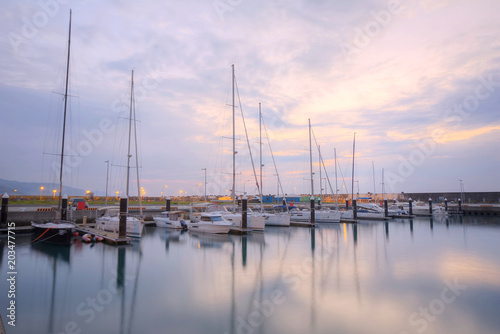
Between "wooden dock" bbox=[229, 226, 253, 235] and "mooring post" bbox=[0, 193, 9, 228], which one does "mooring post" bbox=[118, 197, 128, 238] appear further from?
"mooring post" bbox=[0, 193, 9, 228]

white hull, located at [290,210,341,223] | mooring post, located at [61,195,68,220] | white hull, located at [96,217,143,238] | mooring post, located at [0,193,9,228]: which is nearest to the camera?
white hull, located at [96,217,143,238]

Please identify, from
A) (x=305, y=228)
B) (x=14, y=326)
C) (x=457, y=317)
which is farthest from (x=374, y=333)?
(x=305, y=228)

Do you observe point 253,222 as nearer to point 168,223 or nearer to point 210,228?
point 210,228

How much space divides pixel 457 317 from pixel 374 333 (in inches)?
143

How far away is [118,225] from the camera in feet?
89.1

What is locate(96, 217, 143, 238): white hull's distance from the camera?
85.6 ft

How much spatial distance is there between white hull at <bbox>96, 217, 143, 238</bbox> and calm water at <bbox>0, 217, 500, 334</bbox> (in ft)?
10.6

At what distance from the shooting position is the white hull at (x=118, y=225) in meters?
26.1

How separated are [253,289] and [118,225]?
60.6 feet

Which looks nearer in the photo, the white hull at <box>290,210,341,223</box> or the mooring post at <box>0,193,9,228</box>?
the mooring post at <box>0,193,9,228</box>

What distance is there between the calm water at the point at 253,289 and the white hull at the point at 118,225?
3238 mm

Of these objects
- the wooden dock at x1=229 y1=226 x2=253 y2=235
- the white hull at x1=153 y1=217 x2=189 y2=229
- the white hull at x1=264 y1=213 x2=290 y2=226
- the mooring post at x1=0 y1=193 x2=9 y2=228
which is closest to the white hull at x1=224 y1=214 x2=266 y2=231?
the wooden dock at x1=229 y1=226 x2=253 y2=235

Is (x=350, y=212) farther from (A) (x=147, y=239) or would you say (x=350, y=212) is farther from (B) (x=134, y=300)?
(B) (x=134, y=300)

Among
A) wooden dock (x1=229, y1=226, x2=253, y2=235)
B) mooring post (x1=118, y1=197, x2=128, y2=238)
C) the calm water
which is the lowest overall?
the calm water
